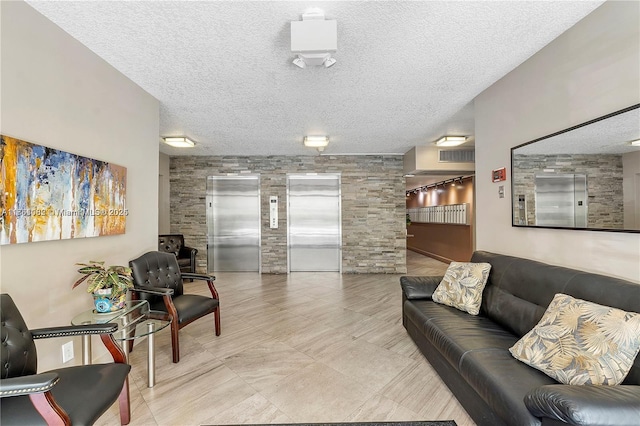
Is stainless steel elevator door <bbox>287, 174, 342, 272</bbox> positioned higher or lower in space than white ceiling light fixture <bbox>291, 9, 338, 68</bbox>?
lower

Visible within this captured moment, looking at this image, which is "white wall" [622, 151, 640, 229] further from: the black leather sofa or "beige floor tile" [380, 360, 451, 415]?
"beige floor tile" [380, 360, 451, 415]

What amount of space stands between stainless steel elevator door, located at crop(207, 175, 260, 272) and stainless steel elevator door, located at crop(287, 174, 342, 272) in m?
0.81

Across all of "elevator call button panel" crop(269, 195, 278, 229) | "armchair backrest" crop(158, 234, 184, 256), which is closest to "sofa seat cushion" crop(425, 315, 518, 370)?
"elevator call button panel" crop(269, 195, 278, 229)

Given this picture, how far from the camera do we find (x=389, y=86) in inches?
112

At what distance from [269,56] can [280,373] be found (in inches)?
107

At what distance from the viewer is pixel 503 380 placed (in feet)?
4.67

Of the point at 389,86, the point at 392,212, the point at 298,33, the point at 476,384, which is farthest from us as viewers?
the point at 392,212

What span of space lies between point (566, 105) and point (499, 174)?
859 millimetres

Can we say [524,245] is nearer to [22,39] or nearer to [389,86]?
[389,86]

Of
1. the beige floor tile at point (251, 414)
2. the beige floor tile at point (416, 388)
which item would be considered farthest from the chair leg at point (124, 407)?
the beige floor tile at point (416, 388)

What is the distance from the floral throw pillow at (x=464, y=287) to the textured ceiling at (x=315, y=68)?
6.21 ft

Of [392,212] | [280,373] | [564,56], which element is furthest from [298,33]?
[392,212]

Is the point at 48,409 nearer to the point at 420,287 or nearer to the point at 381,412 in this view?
the point at 381,412

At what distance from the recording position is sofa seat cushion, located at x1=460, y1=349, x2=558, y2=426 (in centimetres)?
128
